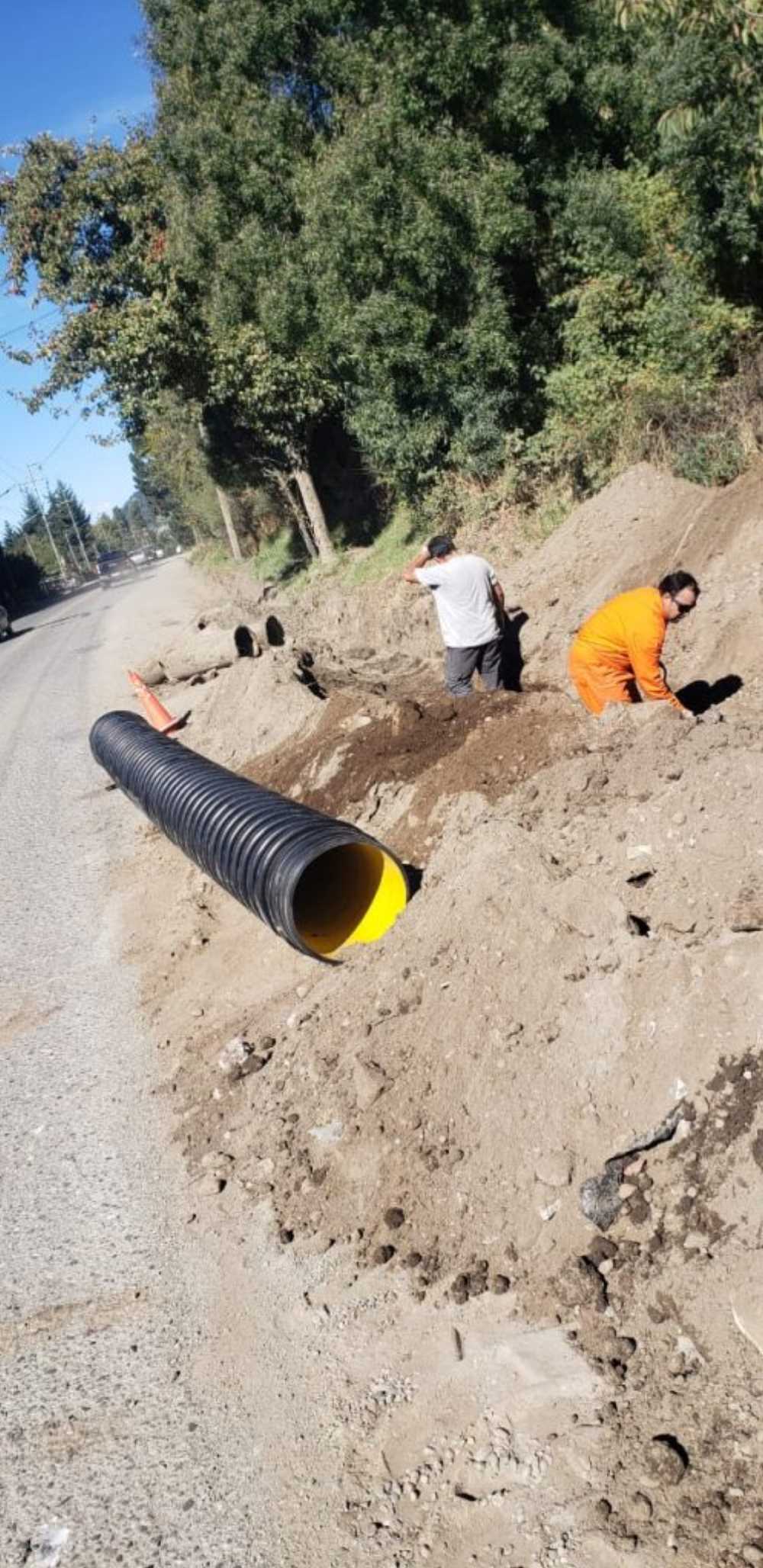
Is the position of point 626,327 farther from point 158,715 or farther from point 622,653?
point 622,653

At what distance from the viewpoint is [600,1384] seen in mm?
2949

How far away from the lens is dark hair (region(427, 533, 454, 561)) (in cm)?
749

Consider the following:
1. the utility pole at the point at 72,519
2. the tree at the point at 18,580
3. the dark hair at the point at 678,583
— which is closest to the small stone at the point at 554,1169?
the dark hair at the point at 678,583

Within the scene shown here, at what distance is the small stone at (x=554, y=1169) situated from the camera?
11.7ft

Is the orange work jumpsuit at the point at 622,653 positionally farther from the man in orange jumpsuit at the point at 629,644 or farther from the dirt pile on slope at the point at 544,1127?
the dirt pile on slope at the point at 544,1127

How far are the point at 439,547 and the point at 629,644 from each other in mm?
2158

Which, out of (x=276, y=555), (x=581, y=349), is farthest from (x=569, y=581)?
(x=276, y=555)

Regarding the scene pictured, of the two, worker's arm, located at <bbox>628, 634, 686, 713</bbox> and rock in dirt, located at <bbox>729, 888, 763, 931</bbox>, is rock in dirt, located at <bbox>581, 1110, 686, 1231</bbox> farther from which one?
worker's arm, located at <bbox>628, 634, 686, 713</bbox>

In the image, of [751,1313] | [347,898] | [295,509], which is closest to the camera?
[751,1313]

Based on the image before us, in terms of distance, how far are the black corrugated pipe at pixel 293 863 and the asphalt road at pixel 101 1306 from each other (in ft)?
3.41

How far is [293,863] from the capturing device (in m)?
5.20

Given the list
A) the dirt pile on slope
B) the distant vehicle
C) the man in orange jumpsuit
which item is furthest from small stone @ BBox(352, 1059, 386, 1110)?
the distant vehicle

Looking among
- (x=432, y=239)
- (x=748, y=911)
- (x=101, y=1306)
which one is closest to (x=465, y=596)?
(x=748, y=911)

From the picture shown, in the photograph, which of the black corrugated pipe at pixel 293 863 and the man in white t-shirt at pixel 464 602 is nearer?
the black corrugated pipe at pixel 293 863
